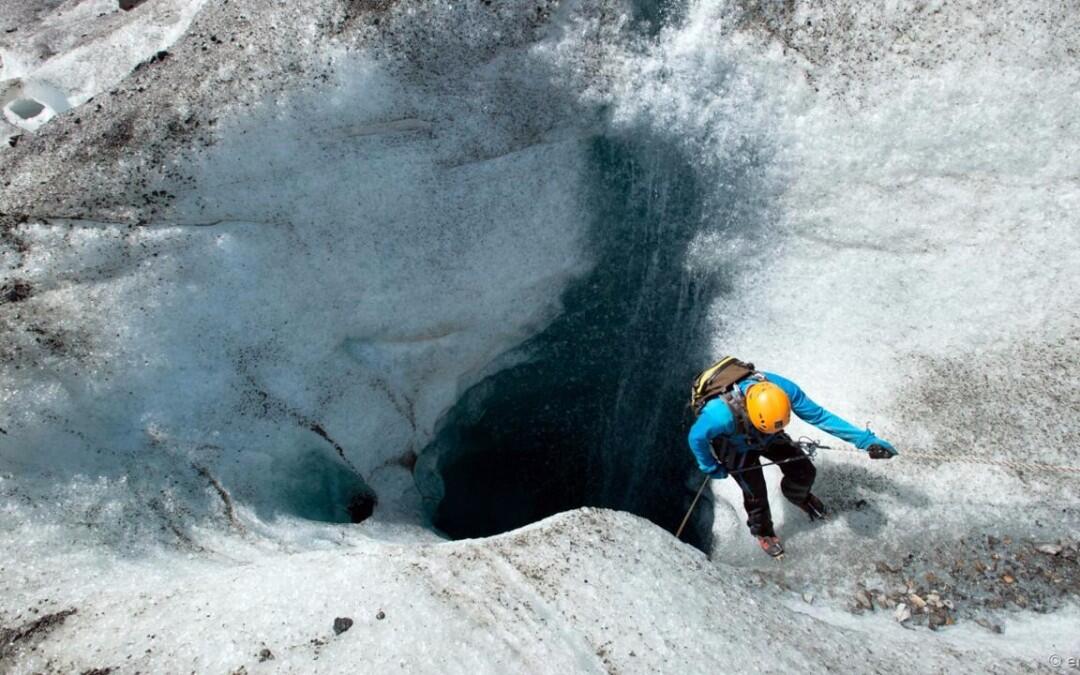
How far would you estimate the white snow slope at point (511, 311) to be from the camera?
16.5ft

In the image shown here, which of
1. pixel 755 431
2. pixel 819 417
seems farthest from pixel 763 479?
pixel 819 417

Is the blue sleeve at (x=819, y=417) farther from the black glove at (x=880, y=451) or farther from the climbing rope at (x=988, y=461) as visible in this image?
the climbing rope at (x=988, y=461)

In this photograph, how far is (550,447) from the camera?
8.27 m

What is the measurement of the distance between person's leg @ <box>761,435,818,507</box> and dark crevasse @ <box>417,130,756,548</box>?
1.26 metres

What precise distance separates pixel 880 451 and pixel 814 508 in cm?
79

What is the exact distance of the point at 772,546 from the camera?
6117 mm

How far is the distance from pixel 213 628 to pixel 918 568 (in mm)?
5020

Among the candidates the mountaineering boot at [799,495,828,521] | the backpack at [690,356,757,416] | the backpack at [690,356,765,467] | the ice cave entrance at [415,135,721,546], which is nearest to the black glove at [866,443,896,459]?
the mountaineering boot at [799,495,828,521]

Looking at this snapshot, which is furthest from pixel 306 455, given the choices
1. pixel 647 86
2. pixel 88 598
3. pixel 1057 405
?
pixel 1057 405

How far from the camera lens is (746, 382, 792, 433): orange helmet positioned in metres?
5.54

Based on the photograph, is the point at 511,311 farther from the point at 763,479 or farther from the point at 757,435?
the point at 763,479

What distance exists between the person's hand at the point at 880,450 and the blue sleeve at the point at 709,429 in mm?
1041

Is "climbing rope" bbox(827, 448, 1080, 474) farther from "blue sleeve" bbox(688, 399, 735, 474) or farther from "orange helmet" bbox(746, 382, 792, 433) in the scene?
"blue sleeve" bbox(688, 399, 735, 474)

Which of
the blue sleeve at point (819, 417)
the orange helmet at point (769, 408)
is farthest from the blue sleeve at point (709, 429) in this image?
the blue sleeve at point (819, 417)
